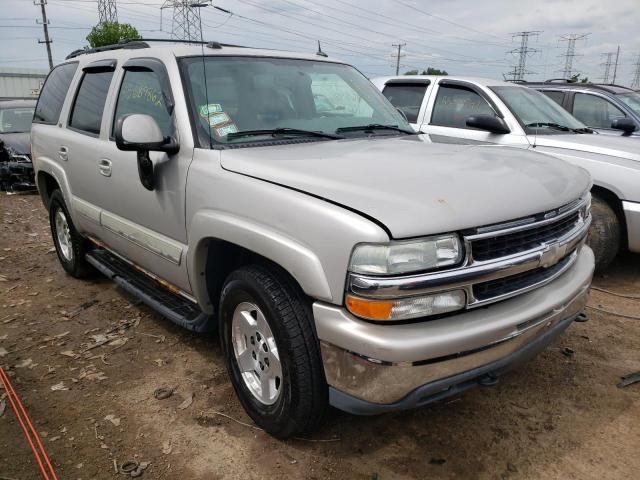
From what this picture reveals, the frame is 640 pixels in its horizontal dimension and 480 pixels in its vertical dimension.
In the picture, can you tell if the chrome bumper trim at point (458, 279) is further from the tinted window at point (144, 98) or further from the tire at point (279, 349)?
the tinted window at point (144, 98)

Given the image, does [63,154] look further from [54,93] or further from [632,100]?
[632,100]

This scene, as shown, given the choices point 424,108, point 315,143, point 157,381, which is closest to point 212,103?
point 315,143

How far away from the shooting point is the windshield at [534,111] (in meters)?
5.57

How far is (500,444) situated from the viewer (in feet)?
8.49

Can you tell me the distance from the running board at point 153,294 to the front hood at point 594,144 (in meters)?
3.88

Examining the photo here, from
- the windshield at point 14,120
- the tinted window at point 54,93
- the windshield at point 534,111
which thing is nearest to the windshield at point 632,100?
the windshield at point 534,111

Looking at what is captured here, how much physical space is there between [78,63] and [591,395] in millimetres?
4591

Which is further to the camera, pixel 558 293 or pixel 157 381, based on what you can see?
pixel 157 381

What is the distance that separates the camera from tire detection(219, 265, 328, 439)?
2227 mm

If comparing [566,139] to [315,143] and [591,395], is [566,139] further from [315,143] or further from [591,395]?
[315,143]

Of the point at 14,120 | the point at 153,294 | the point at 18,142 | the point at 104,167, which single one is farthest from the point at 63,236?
the point at 14,120

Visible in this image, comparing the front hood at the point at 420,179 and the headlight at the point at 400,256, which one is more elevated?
the front hood at the point at 420,179

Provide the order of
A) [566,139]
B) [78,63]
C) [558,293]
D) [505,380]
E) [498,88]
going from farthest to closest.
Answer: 1. [498,88]
2. [566,139]
3. [78,63]
4. [505,380]
5. [558,293]

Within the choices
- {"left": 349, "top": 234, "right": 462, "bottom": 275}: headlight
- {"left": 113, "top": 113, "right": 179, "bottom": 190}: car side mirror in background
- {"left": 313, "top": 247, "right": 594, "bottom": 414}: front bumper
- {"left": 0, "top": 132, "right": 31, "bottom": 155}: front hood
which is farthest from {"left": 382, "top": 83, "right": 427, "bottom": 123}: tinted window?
{"left": 0, "top": 132, "right": 31, "bottom": 155}: front hood
